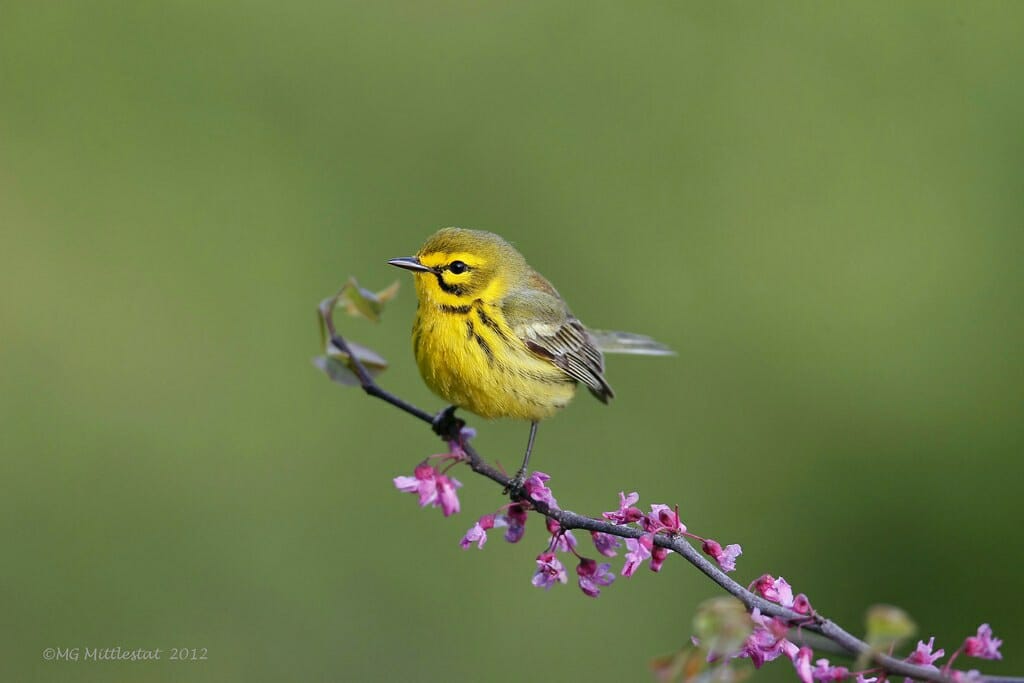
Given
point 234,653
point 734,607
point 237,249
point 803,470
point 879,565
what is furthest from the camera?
point 237,249

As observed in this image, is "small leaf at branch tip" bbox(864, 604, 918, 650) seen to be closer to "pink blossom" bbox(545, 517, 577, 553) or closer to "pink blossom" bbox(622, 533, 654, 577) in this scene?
"pink blossom" bbox(622, 533, 654, 577)

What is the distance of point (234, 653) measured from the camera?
509 centimetres

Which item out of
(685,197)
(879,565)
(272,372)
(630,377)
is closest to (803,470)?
(879,565)

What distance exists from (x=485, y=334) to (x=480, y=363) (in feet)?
0.40

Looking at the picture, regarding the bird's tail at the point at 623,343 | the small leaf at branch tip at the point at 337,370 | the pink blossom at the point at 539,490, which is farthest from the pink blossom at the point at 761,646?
the bird's tail at the point at 623,343

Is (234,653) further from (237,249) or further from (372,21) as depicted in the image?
(372,21)

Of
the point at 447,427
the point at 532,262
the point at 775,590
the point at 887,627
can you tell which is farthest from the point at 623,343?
the point at 887,627

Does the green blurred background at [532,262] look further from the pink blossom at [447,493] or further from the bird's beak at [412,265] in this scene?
the pink blossom at [447,493]

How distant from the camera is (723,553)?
7.68 ft

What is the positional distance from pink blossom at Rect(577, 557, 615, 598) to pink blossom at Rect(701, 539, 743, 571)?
25 centimetres

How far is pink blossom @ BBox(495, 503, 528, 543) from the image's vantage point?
2568mm

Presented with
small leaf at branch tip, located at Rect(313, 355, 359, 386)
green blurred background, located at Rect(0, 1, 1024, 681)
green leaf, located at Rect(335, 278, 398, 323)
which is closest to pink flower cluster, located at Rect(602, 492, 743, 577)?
small leaf at branch tip, located at Rect(313, 355, 359, 386)

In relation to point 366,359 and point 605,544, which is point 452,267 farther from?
point 605,544

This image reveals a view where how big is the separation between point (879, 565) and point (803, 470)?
0.67 m
